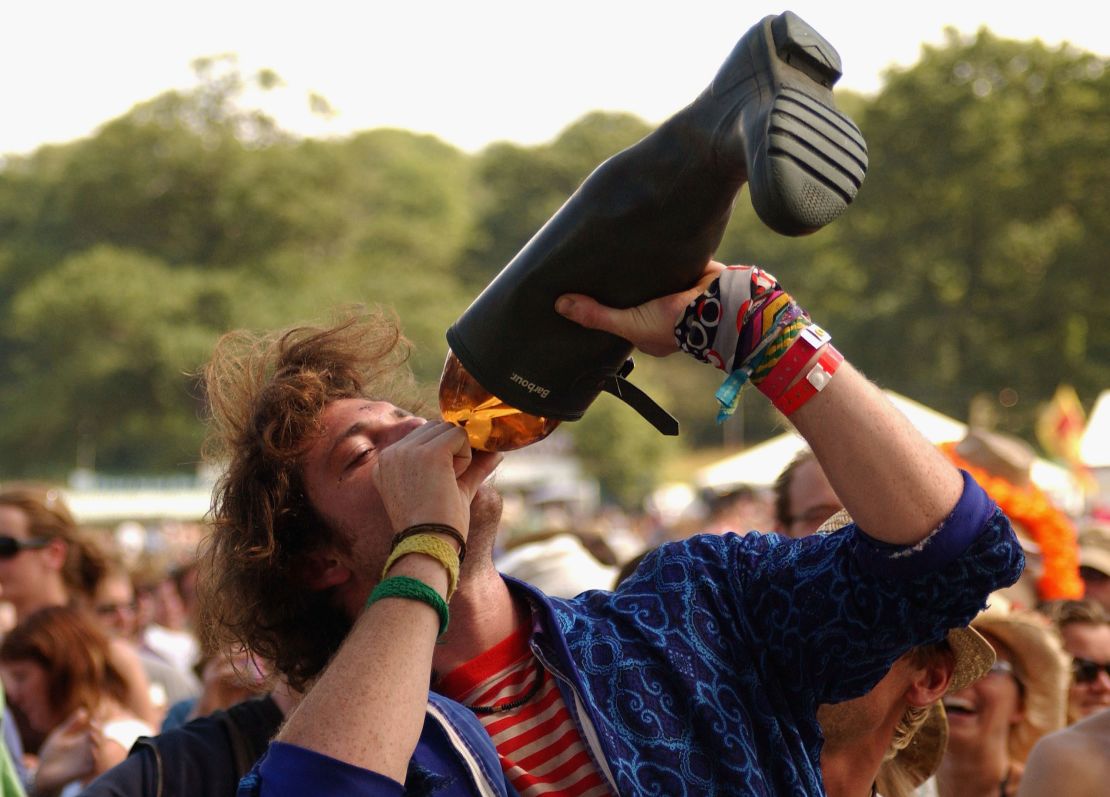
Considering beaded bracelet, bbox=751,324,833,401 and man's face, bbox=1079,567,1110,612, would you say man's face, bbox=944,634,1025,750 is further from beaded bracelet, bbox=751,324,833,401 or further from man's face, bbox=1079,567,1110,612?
beaded bracelet, bbox=751,324,833,401

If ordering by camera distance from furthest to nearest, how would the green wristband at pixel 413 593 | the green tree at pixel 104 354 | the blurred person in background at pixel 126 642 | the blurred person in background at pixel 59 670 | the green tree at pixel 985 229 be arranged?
the green tree at pixel 104 354, the green tree at pixel 985 229, the blurred person in background at pixel 126 642, the blurred person in background at pixel 59 670, the green wristband at pixel 413 593

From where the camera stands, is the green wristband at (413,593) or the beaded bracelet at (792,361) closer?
the beaded bracelet at (792,361)

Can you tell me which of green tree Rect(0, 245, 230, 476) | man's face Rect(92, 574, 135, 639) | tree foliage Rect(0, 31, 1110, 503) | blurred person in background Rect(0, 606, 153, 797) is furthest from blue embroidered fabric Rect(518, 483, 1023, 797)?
green tree Rect(0, 245, 230, 476)

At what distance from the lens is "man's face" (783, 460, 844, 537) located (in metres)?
3.62

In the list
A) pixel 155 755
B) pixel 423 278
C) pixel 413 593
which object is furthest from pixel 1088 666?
pixel 423 278

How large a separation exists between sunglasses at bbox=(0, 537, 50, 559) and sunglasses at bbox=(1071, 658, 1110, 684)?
3836mm

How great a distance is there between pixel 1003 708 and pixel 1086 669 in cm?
61

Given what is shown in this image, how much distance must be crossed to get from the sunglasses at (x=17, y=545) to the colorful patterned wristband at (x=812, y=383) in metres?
4.26

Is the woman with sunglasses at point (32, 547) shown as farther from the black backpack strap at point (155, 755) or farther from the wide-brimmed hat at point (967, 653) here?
the wide-brimmed hat at point (967, 653)

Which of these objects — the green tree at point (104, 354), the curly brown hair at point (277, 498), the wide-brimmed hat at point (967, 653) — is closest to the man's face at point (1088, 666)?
the wide-brimmed hat at point (967, 653)

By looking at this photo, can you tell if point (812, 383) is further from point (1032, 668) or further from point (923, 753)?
point (1032, 668)

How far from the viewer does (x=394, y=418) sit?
93.2 inches

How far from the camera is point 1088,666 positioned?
4215 mm

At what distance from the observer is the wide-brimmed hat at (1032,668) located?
3725mm
